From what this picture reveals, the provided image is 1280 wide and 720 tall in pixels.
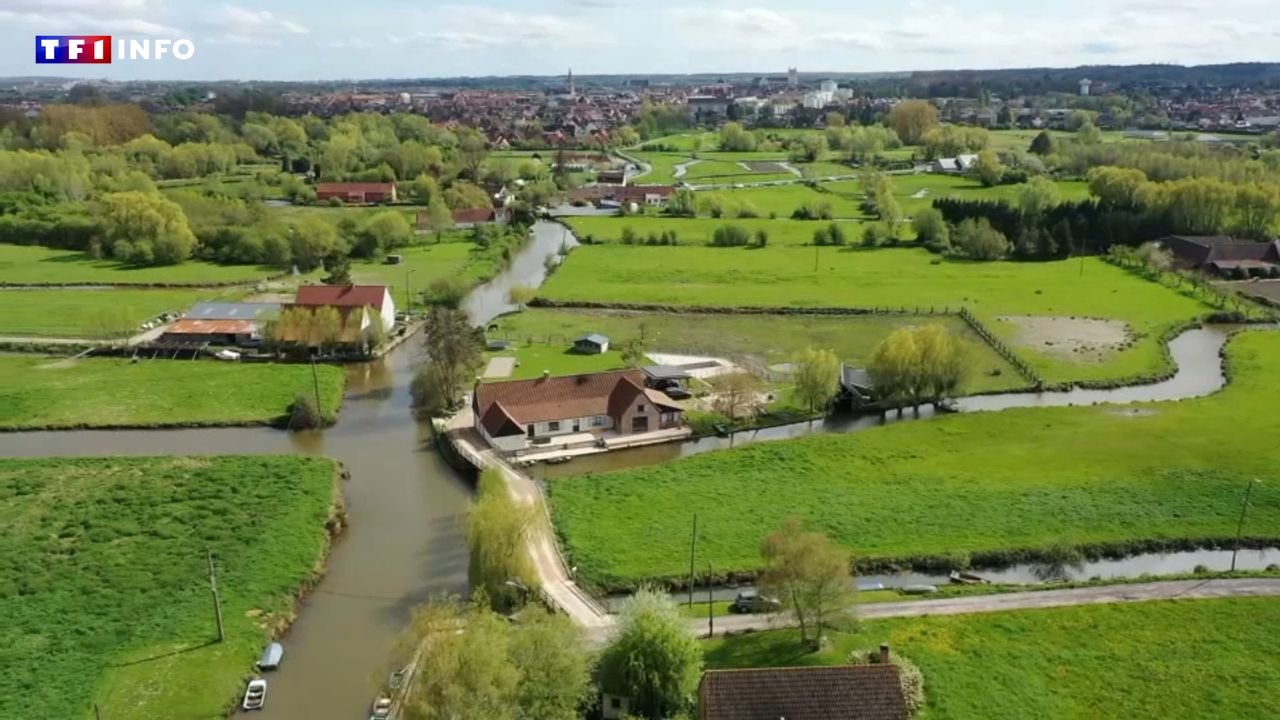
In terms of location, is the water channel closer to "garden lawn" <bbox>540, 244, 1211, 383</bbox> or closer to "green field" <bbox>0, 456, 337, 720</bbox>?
"green field" <bbox>0, 456, 337, 720</bbox>

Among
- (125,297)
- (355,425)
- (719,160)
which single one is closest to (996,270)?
(355,425)

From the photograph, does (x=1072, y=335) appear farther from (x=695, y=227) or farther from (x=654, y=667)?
(x=654, y=667)

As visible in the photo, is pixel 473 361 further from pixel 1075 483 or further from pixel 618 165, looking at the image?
pixel 618 165

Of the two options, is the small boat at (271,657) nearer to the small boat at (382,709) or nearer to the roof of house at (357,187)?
the small boat at (382,709)

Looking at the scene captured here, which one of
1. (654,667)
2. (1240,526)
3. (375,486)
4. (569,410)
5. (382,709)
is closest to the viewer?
(654,667)

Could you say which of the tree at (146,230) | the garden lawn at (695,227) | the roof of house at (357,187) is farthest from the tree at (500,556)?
the roof of house at (357,187)

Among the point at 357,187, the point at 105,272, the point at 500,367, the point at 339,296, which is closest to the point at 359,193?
the point at 357,187

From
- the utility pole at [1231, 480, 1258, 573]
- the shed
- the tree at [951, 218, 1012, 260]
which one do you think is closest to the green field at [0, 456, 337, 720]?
the shed
